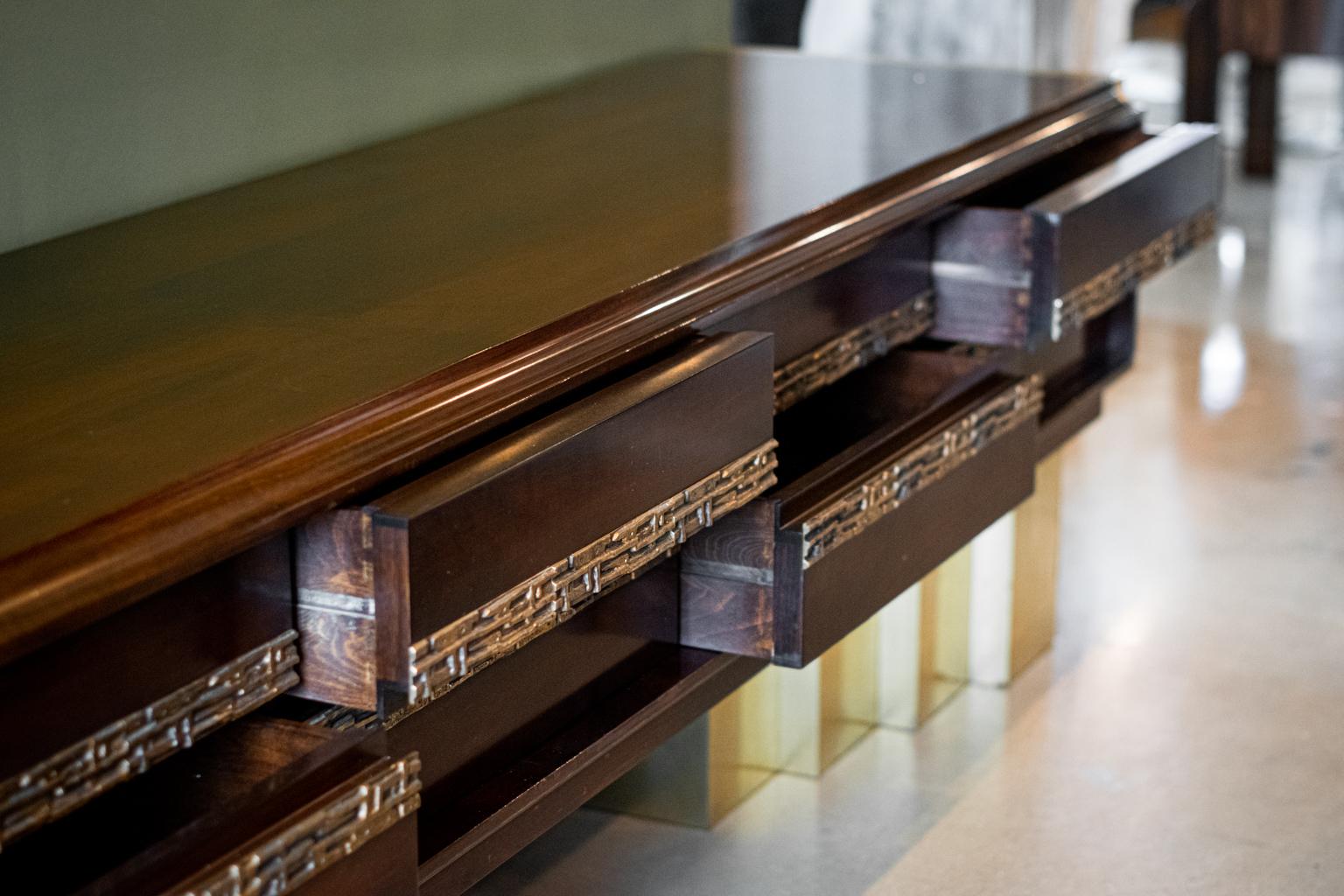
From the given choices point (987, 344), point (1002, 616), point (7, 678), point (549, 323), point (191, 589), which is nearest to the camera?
point (7, 678)

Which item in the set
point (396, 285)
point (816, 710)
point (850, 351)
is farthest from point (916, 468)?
point (816, 710)

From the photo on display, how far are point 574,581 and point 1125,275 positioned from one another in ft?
2.77

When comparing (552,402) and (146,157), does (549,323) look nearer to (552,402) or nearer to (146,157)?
(552,402)

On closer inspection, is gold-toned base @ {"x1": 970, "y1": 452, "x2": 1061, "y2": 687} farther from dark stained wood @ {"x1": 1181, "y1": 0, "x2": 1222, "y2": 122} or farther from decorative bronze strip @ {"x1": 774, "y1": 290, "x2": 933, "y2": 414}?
dark stained wood @ {"x1": 1181, "y1": 0, "x2": 1222, "y2": 122}

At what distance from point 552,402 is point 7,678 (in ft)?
1.29

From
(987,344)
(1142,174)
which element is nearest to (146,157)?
(987,344)

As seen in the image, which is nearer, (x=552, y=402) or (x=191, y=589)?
(x=191, y=589)

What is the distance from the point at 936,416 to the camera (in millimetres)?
1344

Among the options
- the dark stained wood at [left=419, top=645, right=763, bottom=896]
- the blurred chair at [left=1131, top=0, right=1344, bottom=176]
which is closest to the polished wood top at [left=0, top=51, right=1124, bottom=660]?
the dark stained wood at [left=419, top=645, right=763, bottom=896]

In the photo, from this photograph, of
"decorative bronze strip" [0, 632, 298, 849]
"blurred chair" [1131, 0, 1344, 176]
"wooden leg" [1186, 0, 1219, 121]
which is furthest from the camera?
"wooden leg" [1186, 0, 1219, 121]

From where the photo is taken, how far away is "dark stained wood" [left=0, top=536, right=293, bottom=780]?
744 millimetres

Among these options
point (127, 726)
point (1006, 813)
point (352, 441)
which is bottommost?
point (1006, 813)

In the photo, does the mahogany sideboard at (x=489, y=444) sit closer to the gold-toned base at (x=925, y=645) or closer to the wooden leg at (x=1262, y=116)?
the gold-toned base at (x=925, y=645)

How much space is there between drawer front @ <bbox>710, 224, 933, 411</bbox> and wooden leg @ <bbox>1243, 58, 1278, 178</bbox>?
10.2ft
